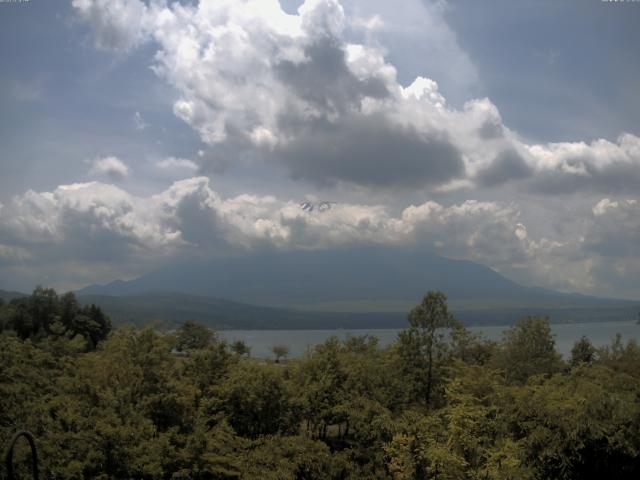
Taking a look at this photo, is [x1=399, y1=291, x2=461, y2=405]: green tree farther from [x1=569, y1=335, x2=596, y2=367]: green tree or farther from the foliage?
the foliage

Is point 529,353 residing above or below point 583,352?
above

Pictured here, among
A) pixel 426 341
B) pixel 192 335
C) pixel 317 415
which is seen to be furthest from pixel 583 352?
pixel 192 335

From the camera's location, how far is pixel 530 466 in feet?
77.4

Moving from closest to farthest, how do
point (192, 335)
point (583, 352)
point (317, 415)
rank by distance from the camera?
point (317, 415) → point (583, 352) → point (192, 335)

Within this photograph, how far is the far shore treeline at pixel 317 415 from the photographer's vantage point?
77.7 ft

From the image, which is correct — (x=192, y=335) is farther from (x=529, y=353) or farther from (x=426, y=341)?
(x=426, y=341)

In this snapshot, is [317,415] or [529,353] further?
[529,353]

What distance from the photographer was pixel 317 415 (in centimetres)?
3431

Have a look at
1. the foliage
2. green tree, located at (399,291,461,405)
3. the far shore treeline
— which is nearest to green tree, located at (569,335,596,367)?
the far shore treeline

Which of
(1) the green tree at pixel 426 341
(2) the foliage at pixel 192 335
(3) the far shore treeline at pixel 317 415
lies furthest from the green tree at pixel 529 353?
(2) the foliage at pixel 192 335

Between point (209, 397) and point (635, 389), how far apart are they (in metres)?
24.3

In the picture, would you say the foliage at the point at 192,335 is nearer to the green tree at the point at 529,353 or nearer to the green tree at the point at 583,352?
the green tree at the point at 529,353

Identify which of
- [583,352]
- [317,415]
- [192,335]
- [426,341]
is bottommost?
[317,415]

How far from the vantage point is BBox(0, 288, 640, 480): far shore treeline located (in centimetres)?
2367
